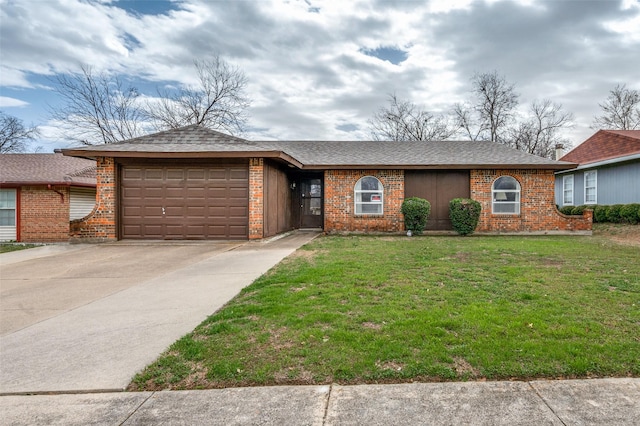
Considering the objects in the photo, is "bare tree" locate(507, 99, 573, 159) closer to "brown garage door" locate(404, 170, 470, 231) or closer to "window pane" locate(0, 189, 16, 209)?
"brown garage door" locate(404, 170, 470, 231)

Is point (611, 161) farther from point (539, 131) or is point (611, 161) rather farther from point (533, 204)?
point (539, 131)

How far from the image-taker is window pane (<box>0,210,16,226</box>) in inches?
497

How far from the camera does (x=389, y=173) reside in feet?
43.8

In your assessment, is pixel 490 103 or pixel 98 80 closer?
pixel 98 80

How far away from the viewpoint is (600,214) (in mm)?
15031

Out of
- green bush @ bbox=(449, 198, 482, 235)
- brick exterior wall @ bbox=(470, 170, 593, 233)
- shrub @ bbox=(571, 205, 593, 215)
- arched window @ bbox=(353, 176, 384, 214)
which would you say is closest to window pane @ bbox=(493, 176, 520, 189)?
brick exterior wall @ bbox=(470, 170, 593, 233)

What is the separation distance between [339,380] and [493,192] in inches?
508

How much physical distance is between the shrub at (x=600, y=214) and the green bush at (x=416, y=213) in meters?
8.44

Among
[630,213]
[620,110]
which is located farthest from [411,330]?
[620,110]

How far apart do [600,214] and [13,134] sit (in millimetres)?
44579

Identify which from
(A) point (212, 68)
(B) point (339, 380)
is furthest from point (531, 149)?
(B) point (339, 380)

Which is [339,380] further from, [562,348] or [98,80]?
[98,80]

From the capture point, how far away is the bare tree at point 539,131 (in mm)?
29938

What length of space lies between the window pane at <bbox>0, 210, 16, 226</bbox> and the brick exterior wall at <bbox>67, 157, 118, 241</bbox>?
4.18 m
